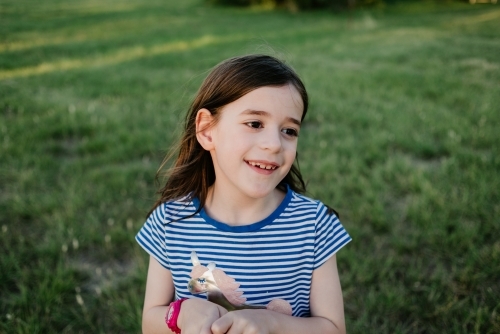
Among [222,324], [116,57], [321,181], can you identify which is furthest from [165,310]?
[116,57]

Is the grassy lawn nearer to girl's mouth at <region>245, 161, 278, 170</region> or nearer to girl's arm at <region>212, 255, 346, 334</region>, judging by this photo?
girl's mouth at <region>245, 161, 278, 170</region>

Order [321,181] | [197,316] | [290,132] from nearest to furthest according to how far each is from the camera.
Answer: [197,316], [290,132], [321,181]

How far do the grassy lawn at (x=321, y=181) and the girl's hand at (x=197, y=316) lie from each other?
0.97 meters

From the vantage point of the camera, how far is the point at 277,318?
1.40 m

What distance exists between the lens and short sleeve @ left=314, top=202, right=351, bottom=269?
157 cm

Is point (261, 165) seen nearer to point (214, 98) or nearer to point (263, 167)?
point (263, 167)

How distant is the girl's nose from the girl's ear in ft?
0.88

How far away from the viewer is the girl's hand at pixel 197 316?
131 cm

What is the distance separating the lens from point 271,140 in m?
1.45

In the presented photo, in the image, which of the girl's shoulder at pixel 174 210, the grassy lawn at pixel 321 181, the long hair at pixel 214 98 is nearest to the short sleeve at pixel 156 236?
the girl's shoulder at pixel 174 210

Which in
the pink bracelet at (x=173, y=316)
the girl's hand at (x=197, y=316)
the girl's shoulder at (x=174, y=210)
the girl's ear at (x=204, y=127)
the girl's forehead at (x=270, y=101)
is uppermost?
the girl's forehead at (x=270, y=101)

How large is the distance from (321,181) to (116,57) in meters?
6.79

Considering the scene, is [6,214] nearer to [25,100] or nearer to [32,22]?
[25,100]

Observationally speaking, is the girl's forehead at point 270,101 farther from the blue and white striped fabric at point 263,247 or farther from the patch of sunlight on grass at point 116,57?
the patch of sunlight on grass at point 116,57
